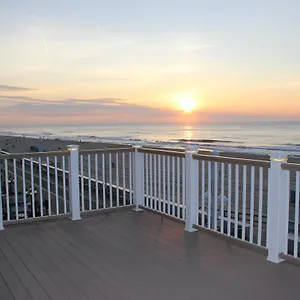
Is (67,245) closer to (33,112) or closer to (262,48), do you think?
(262,48)

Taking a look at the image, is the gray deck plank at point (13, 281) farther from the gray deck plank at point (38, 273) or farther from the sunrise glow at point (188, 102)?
the sunrise glow at point (188, 102)

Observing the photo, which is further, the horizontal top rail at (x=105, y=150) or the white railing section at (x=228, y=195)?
the horizontal top rail at (x=105, y=150)

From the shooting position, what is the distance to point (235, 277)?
9.07 ft

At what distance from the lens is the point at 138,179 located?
16.8 feet

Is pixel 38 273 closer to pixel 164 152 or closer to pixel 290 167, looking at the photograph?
pixel 164 152

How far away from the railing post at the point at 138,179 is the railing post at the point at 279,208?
2.37 metres

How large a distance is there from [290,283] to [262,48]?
9309 mm

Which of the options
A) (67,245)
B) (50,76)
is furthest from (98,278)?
(50,76)

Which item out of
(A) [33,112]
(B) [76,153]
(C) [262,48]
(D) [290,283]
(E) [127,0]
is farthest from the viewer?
(A) [33,112]

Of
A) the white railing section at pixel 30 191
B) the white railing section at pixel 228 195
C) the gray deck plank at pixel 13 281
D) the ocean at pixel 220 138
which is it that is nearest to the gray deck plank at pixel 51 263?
the gray deck plank at pixel 13 281

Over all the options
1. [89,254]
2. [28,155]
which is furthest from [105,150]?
[89,254]

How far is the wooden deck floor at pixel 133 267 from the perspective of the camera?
2521 mm

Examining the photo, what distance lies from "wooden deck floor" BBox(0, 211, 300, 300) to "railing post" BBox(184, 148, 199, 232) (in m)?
0.18

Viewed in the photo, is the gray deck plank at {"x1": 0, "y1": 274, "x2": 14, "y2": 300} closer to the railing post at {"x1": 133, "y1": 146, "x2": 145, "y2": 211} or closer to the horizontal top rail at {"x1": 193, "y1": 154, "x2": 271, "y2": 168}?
the horizontal top rail at {"x1": 193, "y1": 154, "x2": 271, "y2": 168}
